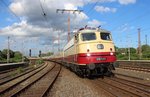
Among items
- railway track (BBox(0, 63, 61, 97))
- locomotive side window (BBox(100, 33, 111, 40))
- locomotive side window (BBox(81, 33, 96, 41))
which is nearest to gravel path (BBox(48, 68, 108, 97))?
railway track (BBox(0, 63, 61, 97))

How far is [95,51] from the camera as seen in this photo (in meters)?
19.6

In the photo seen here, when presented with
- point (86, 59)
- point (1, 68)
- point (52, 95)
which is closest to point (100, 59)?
point (86, 59)

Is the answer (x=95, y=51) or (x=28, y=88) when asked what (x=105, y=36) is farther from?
(x=28, y=88)

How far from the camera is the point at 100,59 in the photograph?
19.5 metres

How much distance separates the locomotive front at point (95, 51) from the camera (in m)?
19.5

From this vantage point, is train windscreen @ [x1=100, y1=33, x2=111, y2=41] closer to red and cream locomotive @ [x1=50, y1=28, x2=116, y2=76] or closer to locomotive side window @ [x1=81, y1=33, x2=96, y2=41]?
red and cream locomotive @ [x1=50, y1=28, x2=116, y2=76]

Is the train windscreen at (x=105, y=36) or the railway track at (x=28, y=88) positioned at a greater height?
the train windscreen at (x=105, y=36)

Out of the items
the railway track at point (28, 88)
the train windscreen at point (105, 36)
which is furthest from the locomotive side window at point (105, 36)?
the railway track at point (28, 88)

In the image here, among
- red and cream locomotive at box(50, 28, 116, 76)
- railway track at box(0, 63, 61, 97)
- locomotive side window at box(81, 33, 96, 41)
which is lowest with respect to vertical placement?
railway track at box(0, 63, 61, 97)

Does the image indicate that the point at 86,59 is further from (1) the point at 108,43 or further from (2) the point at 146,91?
(2) the point at 146,91

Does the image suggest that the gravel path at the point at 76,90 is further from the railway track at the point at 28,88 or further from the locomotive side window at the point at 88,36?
the locomotive side window at the point at 88,36

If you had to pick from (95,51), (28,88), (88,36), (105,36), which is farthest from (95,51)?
(28,88)

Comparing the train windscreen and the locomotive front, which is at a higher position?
the train windscreen

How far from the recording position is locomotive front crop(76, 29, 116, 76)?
19.5m
